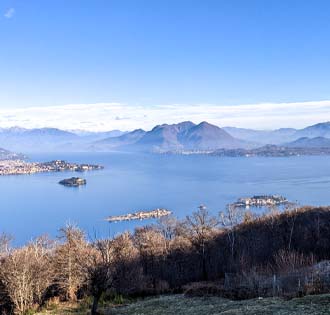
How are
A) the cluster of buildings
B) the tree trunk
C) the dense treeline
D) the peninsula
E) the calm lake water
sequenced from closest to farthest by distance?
1. the tree trunk
2. the dense treeline
3. the calm lake water
4. the peninsula
5. the cluster of buildings

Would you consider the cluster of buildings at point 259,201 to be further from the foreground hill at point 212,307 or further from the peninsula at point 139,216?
the foreground hill at point 212,307

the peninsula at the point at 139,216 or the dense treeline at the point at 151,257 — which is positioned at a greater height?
the dense treeline at the point at 151,257

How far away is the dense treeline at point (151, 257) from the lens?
24266 mm

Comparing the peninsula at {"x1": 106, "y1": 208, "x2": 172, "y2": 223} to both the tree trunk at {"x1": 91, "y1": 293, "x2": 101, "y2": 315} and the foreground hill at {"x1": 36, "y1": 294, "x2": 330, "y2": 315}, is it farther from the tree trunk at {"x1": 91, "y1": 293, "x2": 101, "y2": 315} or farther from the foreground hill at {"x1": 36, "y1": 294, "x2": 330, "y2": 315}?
the tree trunk at {"x1": 91, "y1": 293, "x2": 101, "y2": 315}

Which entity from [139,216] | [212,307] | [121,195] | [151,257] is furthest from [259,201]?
[212,307]

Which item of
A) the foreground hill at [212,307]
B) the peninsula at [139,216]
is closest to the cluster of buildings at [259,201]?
the peninsula at [139,216]

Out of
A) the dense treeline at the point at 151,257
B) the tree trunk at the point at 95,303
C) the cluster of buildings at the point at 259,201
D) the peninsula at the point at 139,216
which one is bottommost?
the peninsula at the point at 139,216

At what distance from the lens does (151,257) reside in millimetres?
39250

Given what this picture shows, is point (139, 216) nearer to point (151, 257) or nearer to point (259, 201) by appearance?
point (259, 201)

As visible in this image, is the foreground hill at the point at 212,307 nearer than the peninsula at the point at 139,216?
Yes

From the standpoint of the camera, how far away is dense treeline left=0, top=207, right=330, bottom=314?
2427cm

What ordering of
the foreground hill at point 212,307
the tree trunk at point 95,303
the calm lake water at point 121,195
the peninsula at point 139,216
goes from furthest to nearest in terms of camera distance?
the peninsula at point 139,216, the calm lake water at point 121,195, the tree trunk at point 95,303, the foreground hill at point 212,307

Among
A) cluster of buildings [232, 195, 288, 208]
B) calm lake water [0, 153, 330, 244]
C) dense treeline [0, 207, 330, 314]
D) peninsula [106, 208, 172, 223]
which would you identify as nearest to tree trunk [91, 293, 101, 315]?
dense treeline [0, 207, 330, 314]

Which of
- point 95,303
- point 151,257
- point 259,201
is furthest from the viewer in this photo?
point 259,201
